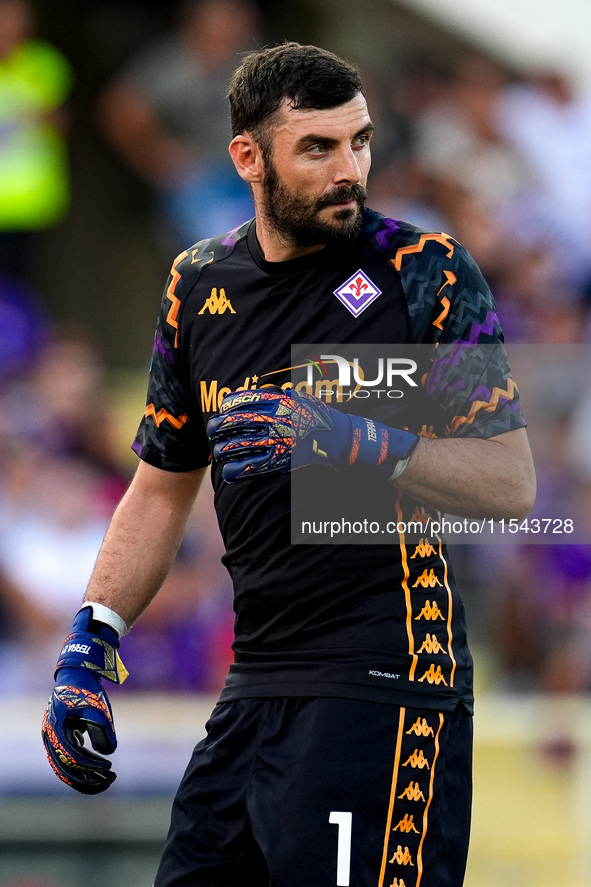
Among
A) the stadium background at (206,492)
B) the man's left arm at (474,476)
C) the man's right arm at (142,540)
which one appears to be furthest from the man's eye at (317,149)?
the stadium background at (206,492)

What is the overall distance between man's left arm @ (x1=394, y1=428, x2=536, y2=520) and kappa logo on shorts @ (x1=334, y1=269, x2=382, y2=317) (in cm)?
38

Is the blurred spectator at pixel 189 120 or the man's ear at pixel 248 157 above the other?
the blurred spectator at pixel 189 120

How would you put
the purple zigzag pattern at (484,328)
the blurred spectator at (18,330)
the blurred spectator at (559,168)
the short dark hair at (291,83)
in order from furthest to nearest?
the blurred spectator at (559,168), the blurred spectator at (18,330), the short dark hair at (291,83), the purple zigzag pattern at (484,328)

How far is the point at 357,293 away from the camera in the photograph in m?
3.35

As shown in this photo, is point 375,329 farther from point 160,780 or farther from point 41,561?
point 41,561

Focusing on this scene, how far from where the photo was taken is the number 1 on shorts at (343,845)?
306cm

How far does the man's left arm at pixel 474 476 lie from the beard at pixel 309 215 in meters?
0.57

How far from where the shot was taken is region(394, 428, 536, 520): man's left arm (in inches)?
124

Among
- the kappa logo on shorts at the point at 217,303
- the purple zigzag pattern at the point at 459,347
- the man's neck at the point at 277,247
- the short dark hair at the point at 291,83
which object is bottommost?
the purple zigzag pattern at the point at 459,347

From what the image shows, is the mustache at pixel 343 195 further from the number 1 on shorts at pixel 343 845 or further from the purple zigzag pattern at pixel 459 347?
the number 1 on shorts at pixel 343 845

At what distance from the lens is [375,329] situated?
10.9 feet

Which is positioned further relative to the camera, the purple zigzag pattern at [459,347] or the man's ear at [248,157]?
the man's ear at [248,157]

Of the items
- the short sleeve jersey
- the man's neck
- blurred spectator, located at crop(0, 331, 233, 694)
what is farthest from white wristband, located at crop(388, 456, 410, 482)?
blurred spectator, located at crop(0, 331, 233, 694)

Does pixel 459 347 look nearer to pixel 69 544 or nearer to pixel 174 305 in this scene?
pixel 174 305
